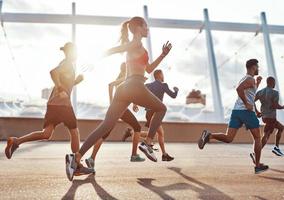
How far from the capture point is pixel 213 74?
15609 mm

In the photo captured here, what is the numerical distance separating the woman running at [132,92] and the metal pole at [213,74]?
12.1 m

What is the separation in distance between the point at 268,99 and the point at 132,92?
142 inches

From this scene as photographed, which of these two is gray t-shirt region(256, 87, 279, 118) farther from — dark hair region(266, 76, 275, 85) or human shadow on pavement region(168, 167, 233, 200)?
human shadow on pavement region(168, 167, 233, 200)

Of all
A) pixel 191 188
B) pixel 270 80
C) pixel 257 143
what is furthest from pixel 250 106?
pixel 270 80

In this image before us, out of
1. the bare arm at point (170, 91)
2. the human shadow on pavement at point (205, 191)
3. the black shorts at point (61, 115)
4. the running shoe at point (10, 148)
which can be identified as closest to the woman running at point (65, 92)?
the black shorts at point (61, 115)

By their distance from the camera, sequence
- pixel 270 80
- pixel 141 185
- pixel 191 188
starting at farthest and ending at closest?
1. pixel 270 80
2. pixel 141 185
3. pixel 191 188

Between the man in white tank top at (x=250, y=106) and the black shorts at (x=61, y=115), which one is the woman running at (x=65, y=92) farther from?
the man in white tank top at (x=250, y=106)

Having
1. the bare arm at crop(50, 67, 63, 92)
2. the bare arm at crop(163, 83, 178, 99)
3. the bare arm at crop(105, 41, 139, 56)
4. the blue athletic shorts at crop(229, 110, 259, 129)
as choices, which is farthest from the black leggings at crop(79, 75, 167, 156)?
the bare arm at crop(163, 83, 178, 99)

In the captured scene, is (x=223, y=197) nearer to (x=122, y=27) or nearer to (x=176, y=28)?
(x=122, y=27)

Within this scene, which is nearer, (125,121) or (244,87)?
(244,87)

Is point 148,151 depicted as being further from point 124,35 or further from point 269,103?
point 269,103

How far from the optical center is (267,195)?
2805 mm

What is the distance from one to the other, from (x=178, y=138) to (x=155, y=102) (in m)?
11.0

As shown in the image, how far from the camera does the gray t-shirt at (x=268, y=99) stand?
20.3ft
